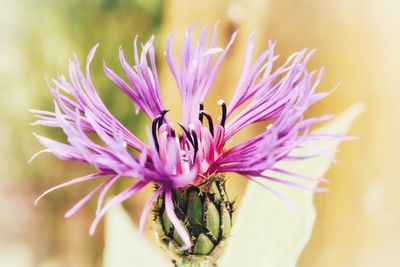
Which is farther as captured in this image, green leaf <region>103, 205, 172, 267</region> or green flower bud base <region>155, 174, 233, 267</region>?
green leaf <region>103, 205, 172, 267</region>

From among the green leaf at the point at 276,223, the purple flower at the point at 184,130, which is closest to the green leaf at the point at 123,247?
the green leaf at the point at 276,223

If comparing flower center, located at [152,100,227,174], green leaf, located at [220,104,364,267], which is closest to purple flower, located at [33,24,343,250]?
flower center, located at [152,100,227,174]

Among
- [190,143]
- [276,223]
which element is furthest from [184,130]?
[276,223]

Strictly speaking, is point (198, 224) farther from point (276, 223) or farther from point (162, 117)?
point (276, 223)

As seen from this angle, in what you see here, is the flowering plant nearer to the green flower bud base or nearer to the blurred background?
the green flower bud base

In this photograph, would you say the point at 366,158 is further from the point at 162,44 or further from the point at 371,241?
the point at 162,44
